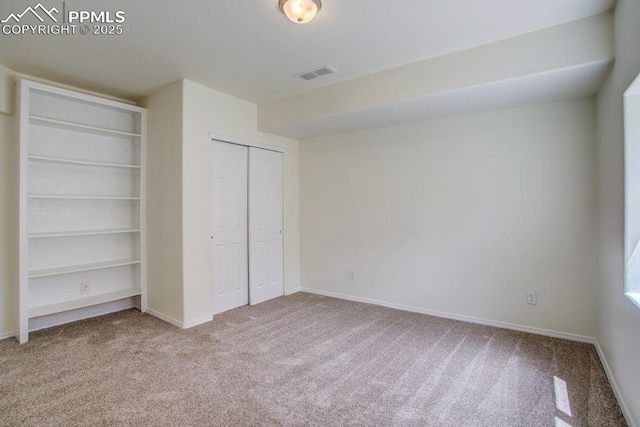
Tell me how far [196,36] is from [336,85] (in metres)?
1.46

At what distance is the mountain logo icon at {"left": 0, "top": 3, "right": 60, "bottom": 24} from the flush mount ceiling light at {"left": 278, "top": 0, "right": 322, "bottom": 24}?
1553mm

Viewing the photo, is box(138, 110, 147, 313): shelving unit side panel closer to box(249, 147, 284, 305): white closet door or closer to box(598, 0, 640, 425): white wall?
box(249, 147, 284, 305): white closet door

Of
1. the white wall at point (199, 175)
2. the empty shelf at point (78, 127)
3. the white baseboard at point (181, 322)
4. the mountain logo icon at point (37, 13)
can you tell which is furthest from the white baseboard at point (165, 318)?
the mountain logo icon at point (37, 13)

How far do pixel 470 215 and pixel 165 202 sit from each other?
330 cm

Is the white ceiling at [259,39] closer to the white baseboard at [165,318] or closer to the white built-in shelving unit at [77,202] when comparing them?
the white built-in shelving unit at [77,202]

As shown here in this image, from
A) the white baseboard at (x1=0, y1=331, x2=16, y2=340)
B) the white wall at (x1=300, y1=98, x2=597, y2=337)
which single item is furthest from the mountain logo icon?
the white wall at (x1=300, y1=98, x2=597, y2=337)

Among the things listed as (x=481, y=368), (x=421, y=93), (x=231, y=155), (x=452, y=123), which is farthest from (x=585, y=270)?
(x=231, y=155)

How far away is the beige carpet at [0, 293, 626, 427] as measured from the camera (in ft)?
6.24

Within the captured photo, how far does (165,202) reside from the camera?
349 centimetres

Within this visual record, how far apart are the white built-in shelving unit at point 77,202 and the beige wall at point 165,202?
13 centimetres

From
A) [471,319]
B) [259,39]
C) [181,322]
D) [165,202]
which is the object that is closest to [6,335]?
[181,322]

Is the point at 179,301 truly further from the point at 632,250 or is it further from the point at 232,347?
the point at 632,250

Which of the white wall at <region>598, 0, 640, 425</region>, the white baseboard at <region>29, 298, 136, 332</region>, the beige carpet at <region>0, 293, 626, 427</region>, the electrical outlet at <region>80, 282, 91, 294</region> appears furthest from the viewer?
the electrical outlet at <region>80, 282, 91, 294</region>

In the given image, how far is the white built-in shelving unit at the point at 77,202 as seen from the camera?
3014 millimetres
